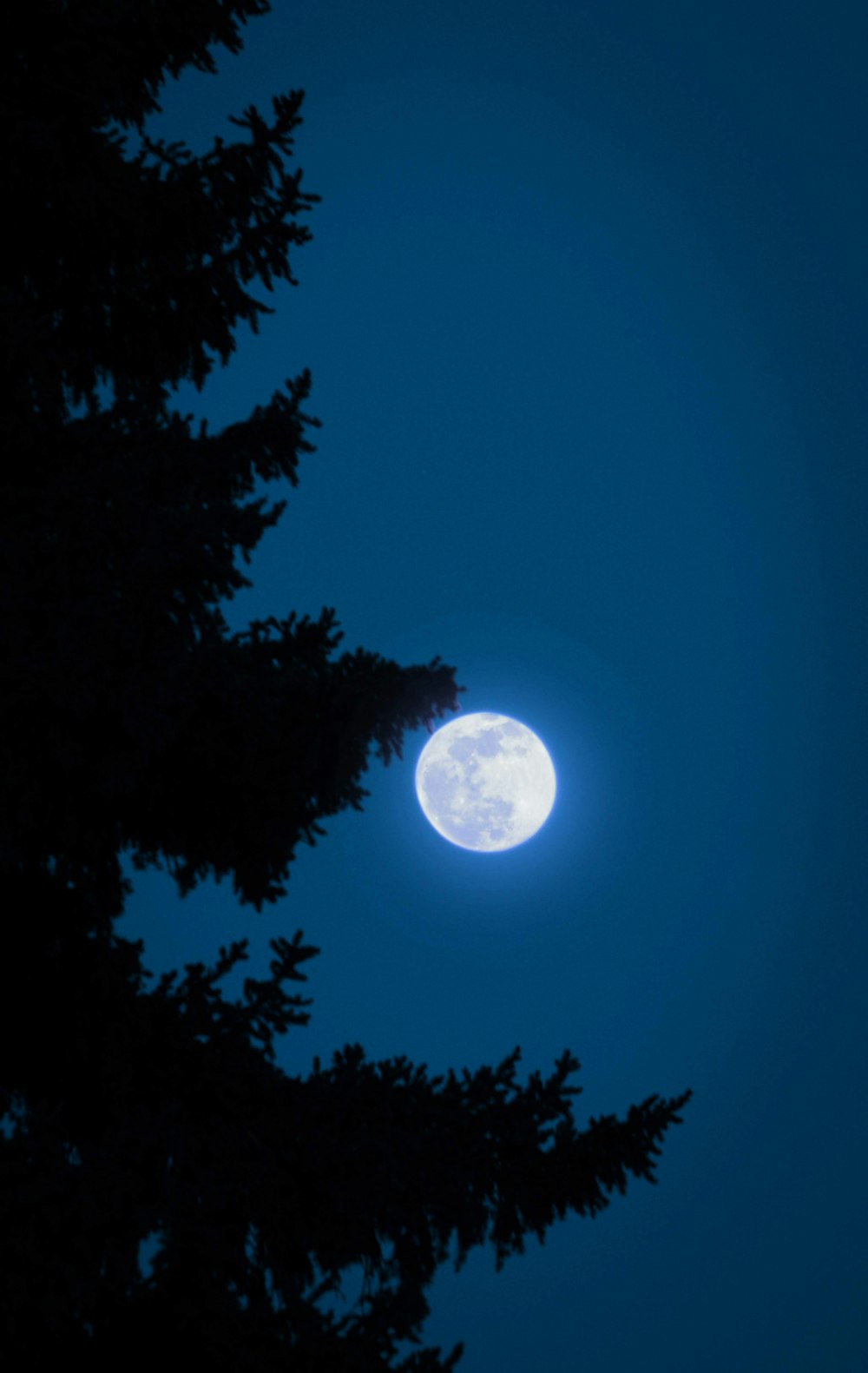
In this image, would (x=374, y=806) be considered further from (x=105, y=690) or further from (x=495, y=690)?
(x=105, y=690)

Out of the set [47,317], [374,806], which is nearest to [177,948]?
[374,806]

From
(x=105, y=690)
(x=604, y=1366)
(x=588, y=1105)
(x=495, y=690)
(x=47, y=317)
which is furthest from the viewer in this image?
(x=495, y=690)

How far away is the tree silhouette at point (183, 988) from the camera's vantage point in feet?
9.89

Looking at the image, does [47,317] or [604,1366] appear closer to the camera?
[47,317]

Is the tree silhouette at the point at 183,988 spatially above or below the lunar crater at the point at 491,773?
below

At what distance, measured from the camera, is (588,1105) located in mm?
112062

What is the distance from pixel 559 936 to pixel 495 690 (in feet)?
157

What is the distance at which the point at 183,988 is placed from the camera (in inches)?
158

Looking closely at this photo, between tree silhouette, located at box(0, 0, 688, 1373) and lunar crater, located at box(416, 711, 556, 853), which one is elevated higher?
Result: lunar crater, located at box(416, 711, 556, 853)

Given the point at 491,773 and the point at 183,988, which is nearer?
the point at 183,988

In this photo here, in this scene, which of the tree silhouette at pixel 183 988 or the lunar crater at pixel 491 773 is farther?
the lunar crater at pixel 491 773

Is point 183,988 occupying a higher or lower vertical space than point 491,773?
lower

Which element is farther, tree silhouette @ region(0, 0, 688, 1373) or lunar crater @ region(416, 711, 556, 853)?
lunar crater @ region(416, 711, 556, 853)

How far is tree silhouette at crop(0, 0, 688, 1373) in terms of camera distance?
9.89 feet
